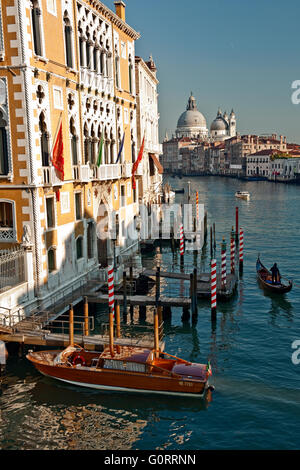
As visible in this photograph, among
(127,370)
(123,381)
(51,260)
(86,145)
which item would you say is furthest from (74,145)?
(123,381)

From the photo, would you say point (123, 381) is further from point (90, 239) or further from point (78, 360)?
point (90, 239)


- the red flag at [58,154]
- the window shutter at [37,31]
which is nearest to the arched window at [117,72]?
the window shutter at [37,31]

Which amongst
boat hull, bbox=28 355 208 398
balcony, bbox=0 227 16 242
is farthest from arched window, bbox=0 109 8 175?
boat hull, bbox=28 355 208 398

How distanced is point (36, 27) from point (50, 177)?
483 centimetres

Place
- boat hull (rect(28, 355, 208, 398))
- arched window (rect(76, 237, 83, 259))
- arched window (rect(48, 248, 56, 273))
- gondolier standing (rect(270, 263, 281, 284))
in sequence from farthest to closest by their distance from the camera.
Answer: gondolier standing (rect(270, 263, 281, 284)) < arched window (rect(76, 237, 83, 259)) < arched window (rect(48, 248, 56, 273)) < boat hull (rect(28, 355, 208, 398))

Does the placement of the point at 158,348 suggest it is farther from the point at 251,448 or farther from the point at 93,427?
the point at 251,448

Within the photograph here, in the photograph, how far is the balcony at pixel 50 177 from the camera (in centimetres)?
1700

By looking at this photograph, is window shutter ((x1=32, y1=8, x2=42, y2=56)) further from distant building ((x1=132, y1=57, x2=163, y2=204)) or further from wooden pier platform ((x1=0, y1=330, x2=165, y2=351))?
distant building ((x1=132, y1=57, x2=163, y2=204))

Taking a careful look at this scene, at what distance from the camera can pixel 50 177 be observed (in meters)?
17.2

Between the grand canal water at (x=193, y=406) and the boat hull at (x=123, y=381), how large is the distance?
0.22 m

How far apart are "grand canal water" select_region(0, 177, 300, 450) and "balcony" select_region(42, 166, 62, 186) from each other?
5.74 metres

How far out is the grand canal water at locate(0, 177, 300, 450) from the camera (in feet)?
39.9

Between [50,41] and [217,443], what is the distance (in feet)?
44.5
